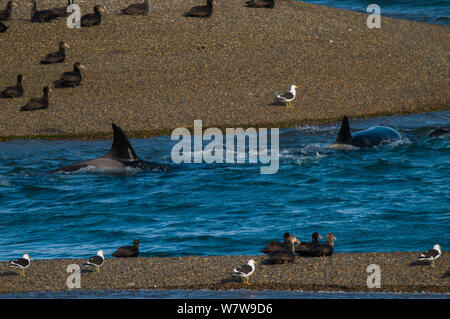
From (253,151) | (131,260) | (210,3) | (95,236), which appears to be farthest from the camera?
(210,3)

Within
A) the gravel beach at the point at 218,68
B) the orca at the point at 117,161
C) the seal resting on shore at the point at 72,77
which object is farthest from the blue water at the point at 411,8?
the orca at the point at 117,161

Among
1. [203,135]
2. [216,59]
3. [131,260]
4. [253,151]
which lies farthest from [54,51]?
[131,260]

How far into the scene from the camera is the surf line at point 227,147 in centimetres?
2022

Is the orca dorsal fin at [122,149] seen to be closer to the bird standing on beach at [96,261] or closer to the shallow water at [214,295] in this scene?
the bird standing on beach at [96,261]

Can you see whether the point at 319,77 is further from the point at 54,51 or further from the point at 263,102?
the point at 54,51

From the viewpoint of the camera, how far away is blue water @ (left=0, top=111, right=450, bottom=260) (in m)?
14.7

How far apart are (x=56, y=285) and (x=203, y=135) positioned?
1102 cm

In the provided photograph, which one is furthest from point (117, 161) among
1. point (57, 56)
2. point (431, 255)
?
point (431, 255)

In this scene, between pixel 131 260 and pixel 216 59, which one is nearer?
pixel 131 260

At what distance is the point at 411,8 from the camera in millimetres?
40969

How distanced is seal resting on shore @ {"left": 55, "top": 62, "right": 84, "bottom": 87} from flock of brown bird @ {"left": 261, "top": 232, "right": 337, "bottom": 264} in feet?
46.4

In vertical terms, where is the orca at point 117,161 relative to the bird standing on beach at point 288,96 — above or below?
below

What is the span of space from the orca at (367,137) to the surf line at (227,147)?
183 cm

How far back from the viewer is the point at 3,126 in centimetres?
2291
